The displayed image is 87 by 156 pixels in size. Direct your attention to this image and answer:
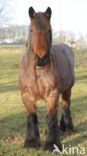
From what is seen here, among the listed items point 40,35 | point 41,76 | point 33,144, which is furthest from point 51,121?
point 40,35

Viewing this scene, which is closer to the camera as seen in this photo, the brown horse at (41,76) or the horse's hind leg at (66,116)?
the brown horse at (41,76)

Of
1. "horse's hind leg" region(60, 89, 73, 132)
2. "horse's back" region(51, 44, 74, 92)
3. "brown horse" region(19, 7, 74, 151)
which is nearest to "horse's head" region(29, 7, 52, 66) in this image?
"brown horse" region(19, 7, 74, 151)

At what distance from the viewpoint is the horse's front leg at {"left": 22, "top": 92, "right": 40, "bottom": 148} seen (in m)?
6.49

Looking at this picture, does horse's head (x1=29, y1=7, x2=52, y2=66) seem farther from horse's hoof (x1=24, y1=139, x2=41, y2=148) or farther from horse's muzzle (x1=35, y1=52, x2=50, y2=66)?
horse's hoof (x1=24, y1=139, x2=41, y2=148)

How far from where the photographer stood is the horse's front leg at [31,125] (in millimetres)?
6488

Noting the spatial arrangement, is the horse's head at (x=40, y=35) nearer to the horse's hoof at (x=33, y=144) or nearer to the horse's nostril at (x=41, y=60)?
the horse's nostril at (x=41, y=60)

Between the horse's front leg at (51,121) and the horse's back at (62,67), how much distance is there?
9.7 inches

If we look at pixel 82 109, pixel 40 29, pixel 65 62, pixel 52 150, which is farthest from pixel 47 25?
pixel 82 109

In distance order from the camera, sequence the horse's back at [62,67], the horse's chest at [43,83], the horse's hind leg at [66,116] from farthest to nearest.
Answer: the horse's hind leg at [66,116] → the horse's back at [62,67] → the horse's chest at [43,83]

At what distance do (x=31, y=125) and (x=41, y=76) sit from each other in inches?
35.4

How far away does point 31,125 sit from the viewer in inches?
262

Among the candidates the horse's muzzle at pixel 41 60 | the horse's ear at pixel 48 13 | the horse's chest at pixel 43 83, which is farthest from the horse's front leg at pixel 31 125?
the horse's ear at pixel 48 13

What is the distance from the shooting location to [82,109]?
36.2ft

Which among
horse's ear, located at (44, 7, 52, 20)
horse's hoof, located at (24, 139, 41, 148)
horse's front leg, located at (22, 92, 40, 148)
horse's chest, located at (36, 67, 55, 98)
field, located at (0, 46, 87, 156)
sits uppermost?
horse's ear, located at (44, 7, 52, 20)
